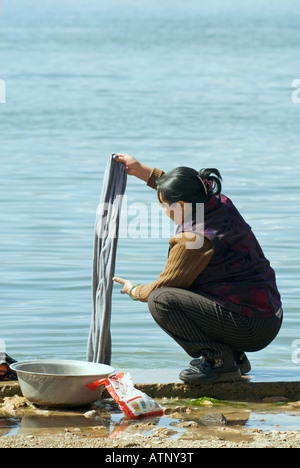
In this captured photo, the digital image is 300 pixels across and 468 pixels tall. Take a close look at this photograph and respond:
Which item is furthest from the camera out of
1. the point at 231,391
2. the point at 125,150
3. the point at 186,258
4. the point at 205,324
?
the point at 125,150

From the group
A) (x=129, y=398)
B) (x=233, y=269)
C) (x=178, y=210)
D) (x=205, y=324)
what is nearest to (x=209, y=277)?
(x=233, y=269)

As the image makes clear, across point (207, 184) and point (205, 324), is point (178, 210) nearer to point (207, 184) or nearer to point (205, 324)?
point (207, 184)

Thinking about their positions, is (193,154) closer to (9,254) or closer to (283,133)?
(283,133)

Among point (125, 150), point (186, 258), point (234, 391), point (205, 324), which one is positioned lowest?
point (234, 391)

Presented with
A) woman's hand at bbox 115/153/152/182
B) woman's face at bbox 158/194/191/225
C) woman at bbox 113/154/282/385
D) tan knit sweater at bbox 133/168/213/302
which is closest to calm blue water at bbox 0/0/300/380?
woman at bbox 113/154/282/385

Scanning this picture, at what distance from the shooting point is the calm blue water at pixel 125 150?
823 cm

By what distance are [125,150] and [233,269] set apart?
12.9m

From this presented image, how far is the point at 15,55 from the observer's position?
37.8m

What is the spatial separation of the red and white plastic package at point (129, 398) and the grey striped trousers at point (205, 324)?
43 centimetres

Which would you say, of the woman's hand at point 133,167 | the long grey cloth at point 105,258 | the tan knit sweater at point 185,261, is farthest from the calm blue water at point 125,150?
the woman's hand at point 133,167

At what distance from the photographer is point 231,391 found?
5.84m

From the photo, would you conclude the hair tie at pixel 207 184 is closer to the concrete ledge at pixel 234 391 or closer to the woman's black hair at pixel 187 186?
the woman's black hair at pixel 187 186

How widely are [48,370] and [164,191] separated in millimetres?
1141

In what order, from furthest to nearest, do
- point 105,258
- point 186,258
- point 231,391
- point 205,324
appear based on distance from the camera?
point 105,258 < point 231,391 < point 205,324 < point 186,258
